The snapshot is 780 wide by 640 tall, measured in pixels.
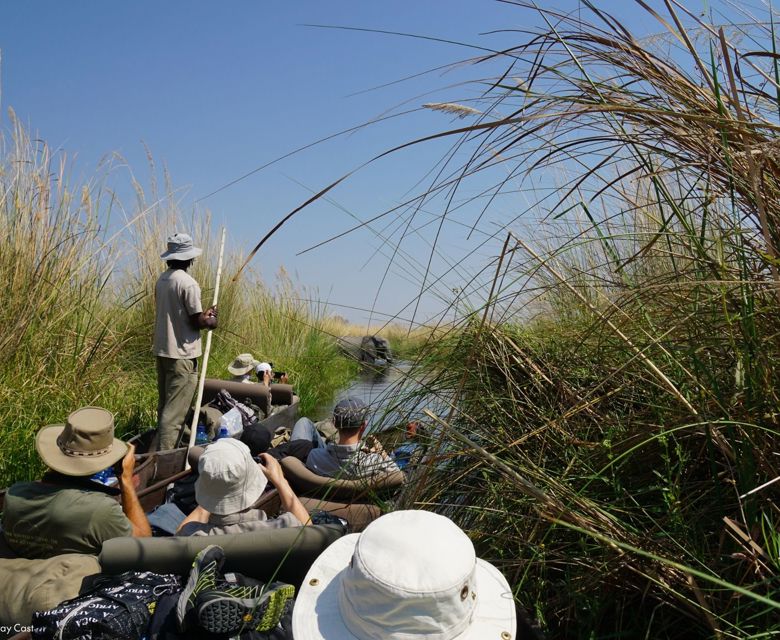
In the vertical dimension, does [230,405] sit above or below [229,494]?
below

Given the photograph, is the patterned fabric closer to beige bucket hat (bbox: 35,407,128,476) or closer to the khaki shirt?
beige bucket hat (bbox: 35,407,128,476)

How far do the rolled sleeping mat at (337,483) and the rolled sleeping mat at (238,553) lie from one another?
19cm

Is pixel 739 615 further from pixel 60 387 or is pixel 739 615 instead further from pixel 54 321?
pixel 54 321

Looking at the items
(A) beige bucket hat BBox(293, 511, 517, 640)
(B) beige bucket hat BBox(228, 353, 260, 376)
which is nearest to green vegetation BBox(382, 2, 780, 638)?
(A) beige bucket hat BBox(293, 511, 517, 640)

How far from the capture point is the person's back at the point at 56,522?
104 inches

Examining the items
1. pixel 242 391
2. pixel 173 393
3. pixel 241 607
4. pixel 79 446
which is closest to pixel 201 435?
pixel 173 393

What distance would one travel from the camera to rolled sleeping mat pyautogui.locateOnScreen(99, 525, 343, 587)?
234 cm

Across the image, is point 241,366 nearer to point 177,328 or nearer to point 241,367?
point 241,367

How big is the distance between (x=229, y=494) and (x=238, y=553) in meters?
0.58

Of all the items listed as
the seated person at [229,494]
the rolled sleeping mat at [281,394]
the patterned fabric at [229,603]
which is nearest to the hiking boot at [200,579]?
the patterned fabric at [229,603]

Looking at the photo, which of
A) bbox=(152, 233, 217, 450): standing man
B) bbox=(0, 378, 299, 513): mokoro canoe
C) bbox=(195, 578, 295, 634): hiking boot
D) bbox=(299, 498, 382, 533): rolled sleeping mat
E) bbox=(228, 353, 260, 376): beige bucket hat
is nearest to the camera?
bbox=(195, 578, 295, 634): hiking boot

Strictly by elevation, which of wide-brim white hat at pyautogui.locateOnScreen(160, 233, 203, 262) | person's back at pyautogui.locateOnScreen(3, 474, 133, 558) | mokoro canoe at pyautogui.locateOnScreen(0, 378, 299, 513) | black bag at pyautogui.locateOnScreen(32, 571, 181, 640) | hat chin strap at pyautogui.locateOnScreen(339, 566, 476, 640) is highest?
hat chin strap at pyautogui.locateOnScreen(339, 566, 476, 640)

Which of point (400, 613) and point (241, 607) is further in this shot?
point (241, 607)

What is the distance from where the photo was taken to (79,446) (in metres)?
2.96
